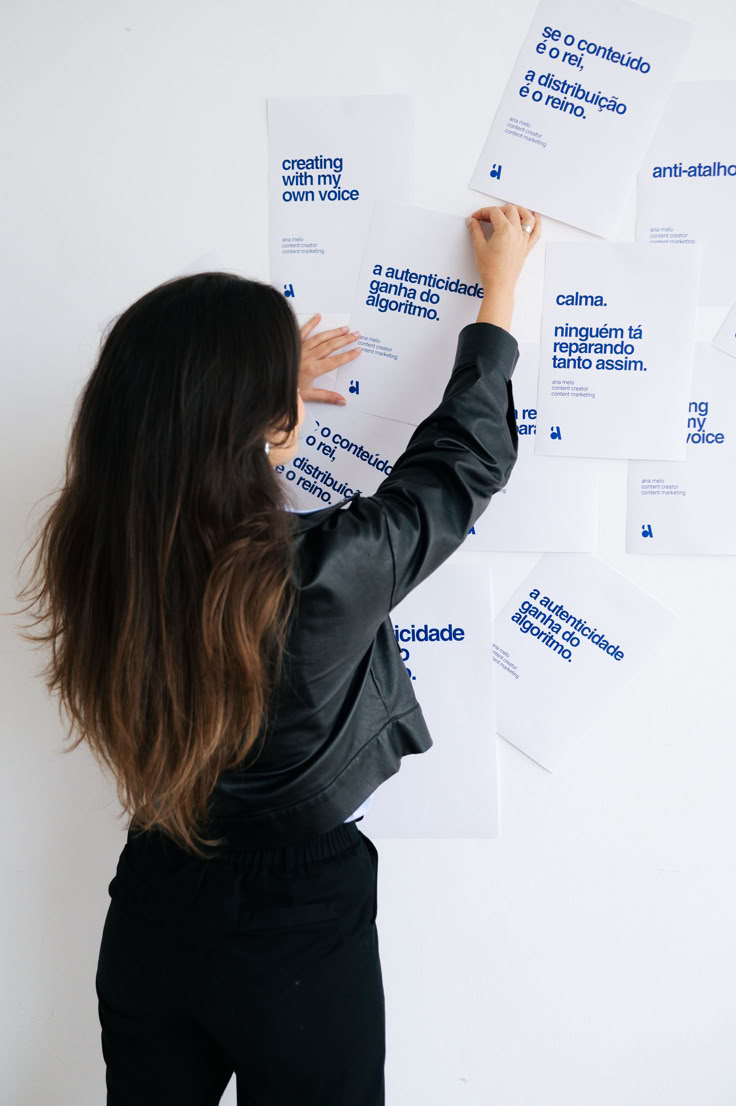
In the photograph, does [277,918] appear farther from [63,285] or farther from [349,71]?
[349,71]

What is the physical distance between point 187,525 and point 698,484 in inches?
30.4

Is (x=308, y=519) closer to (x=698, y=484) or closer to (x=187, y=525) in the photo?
(x=187, y=525)

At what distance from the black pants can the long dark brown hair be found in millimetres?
112

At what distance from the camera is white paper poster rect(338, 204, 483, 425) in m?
1.20

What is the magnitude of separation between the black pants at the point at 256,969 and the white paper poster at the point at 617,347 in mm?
661

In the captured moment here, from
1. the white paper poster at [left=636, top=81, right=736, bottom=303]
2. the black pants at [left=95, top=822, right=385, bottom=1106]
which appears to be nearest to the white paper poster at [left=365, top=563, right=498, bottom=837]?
the black pants at [left=95, top=822, right=385, bottom=1106]

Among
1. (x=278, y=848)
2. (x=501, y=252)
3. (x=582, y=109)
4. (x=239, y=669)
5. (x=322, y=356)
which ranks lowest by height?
(x=278, y=848)

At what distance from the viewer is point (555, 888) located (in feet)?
4.24

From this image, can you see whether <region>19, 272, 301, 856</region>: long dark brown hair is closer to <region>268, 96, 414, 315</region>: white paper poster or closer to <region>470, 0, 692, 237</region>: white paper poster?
<region>268, 96, 414, 315</region>: white paper poster

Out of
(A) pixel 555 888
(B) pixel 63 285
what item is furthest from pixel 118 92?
(A) pixel 555 888

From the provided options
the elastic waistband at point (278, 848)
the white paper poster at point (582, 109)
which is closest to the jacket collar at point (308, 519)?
the elastic waistband at point (278, 848)

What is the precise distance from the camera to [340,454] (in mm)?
1259

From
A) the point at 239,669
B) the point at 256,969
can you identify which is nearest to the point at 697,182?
the point at 239,669

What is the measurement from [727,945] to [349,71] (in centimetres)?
141
